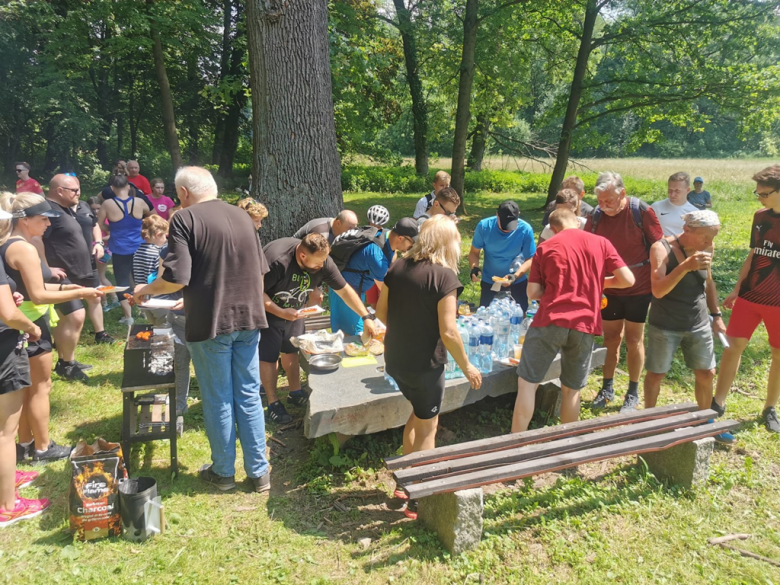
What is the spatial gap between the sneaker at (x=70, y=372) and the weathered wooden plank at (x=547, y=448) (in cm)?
386

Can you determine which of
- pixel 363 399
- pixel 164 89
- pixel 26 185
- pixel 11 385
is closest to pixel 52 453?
pixel 11 385

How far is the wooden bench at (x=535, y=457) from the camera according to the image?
2.93 meters

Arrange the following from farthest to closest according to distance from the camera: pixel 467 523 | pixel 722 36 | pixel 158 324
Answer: pixel 722 36, pixel 158 324, pixel 467 523

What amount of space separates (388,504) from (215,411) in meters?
1.32

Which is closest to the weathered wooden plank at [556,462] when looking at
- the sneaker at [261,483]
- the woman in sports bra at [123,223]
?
the sneaker at [261,483]

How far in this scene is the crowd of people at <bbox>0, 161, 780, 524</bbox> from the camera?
3.12 meters

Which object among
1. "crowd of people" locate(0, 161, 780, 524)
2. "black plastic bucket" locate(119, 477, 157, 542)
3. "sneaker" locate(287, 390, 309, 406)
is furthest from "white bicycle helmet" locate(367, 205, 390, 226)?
"black plastic bucket" locate(119, 477, 157, 542)

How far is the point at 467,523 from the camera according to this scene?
298cm

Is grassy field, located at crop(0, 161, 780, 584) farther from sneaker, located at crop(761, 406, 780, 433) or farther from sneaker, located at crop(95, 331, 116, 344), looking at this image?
sneaker, located at crop(95, 331, 116, 344)

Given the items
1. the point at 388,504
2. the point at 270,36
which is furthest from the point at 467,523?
the point at 270,36

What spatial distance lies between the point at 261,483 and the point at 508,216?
11.0ft

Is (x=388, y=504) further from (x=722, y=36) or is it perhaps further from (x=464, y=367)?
(x=722, y=36)

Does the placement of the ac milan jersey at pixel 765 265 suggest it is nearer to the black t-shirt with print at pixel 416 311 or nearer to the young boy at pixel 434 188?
the black t-shirt with print at pixel 416 311

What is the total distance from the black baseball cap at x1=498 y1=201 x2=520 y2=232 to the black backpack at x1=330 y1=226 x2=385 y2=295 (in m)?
1.29
